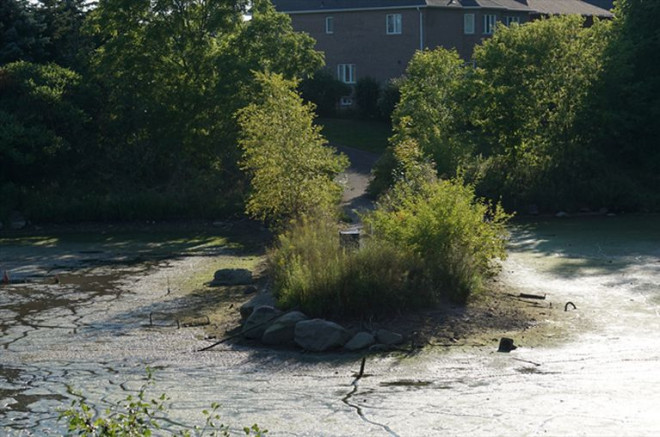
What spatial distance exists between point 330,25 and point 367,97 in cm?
657

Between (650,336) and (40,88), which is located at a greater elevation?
(40,88)

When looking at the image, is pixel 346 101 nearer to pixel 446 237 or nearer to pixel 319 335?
pixel 446 237

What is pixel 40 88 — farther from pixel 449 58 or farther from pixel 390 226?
pixel 390 226

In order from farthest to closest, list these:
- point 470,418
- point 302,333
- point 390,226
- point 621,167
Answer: point 621,167 → point 390,226 → point 302,333 → point 470,418

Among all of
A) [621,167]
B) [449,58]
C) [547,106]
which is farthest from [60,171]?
[621,167]

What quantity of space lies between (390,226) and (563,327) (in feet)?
13.3

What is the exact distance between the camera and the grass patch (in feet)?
156

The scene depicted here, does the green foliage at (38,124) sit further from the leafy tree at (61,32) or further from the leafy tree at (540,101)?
the leafy tree at (540,101)

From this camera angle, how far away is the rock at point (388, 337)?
1502 centimetres

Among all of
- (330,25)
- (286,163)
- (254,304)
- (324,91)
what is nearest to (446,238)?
(254,304)

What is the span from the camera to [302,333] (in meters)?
15.2

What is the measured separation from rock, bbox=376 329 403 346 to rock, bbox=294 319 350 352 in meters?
0.49

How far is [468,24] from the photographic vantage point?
5638cm

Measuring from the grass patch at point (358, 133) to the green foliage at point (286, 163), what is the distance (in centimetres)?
2084
